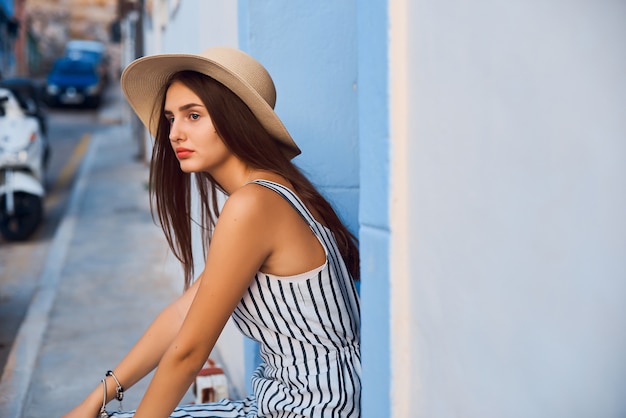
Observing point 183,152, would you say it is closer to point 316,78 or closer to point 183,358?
point 183,358

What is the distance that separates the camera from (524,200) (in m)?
1.21

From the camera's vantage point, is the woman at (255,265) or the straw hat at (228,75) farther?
the straw hat at (228,75)

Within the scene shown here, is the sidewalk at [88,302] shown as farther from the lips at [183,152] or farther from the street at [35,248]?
the lips at [183,152]

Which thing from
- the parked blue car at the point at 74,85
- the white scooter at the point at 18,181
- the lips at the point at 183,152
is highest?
the parked blue car at the point at 74,85

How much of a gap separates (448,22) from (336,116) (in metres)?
1.41

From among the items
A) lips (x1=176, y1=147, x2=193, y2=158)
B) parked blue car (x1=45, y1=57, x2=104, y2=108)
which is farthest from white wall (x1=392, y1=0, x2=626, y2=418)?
parked blue car (x1=45, y1=57, x2=104, y2=108)

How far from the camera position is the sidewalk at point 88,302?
348 cm

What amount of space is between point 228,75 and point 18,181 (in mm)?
5997

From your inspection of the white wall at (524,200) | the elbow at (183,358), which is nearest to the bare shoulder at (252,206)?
the elbow at (183,358)

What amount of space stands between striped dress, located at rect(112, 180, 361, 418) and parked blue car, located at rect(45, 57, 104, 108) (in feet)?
70.7

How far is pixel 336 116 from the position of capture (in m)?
2.72

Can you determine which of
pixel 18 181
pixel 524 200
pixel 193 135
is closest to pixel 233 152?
pixel 193 135

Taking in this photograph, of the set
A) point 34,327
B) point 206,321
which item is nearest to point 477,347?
point 206,321

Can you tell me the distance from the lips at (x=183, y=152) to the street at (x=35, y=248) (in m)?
2.43
